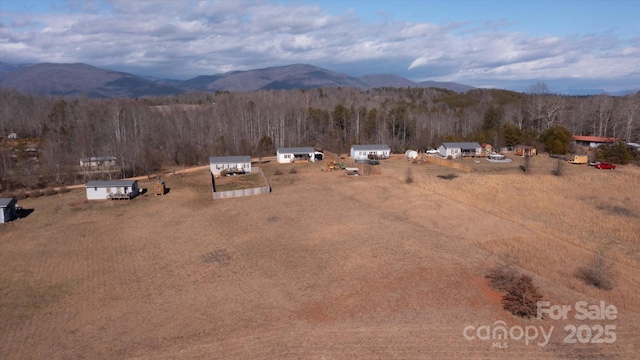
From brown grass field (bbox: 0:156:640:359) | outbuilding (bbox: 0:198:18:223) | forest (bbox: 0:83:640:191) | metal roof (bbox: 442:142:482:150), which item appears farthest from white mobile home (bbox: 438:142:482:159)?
outbuilding (bbox: 0:198:18:223)

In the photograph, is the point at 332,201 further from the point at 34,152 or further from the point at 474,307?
the point at 34,152

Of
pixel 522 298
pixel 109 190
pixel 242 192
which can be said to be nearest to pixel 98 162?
pixel 109 190

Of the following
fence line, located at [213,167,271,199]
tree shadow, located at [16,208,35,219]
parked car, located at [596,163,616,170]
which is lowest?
tree shadow, located at [16,208,35,219]

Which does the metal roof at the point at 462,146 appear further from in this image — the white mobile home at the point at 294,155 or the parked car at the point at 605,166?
the white mobile home at the point at 294,155

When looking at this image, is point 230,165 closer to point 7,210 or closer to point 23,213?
point 23,213

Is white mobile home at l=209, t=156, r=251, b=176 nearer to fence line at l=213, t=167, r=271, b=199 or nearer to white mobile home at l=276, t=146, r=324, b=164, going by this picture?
white mobile home at l=276, t=146, r=324, b=164
